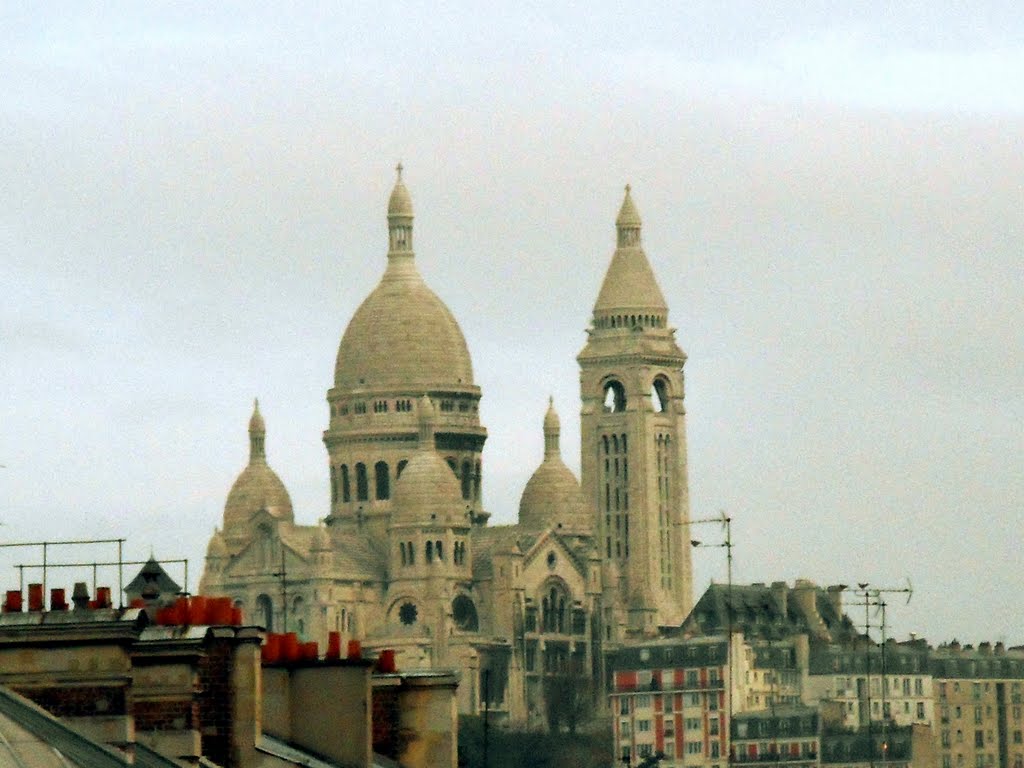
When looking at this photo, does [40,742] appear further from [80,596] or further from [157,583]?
[157,583]

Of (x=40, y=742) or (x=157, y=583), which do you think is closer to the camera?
(x=40, y=742)

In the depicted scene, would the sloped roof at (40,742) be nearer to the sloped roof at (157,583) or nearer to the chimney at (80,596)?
the chimney at (80,596)

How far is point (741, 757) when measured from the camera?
196 meters

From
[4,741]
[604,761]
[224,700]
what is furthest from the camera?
[604,761]

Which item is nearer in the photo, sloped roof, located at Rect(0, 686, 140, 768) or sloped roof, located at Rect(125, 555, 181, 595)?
sloped roof, located at Rect(0, 686, 140, 768)

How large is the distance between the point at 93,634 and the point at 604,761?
16484 cm

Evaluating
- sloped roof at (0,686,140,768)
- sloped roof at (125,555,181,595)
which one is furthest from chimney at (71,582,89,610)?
sloped roof at (125,555,181,595)

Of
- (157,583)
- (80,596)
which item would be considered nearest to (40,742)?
(80,596)

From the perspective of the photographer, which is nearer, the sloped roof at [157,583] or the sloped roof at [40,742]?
the sloped roof at [40,742]

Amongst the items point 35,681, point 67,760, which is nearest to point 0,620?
point 35,681

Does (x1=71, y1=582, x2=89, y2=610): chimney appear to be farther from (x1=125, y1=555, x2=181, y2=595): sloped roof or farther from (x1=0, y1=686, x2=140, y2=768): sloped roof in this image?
(x1=125, y1=555, x2=181, y2=595): sloped roof

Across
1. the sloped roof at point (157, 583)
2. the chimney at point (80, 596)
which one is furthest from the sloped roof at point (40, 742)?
the sloped roof at point (157, 583)

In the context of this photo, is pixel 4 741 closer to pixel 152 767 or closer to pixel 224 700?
pixel 152 767

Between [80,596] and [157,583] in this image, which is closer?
[80,596]
